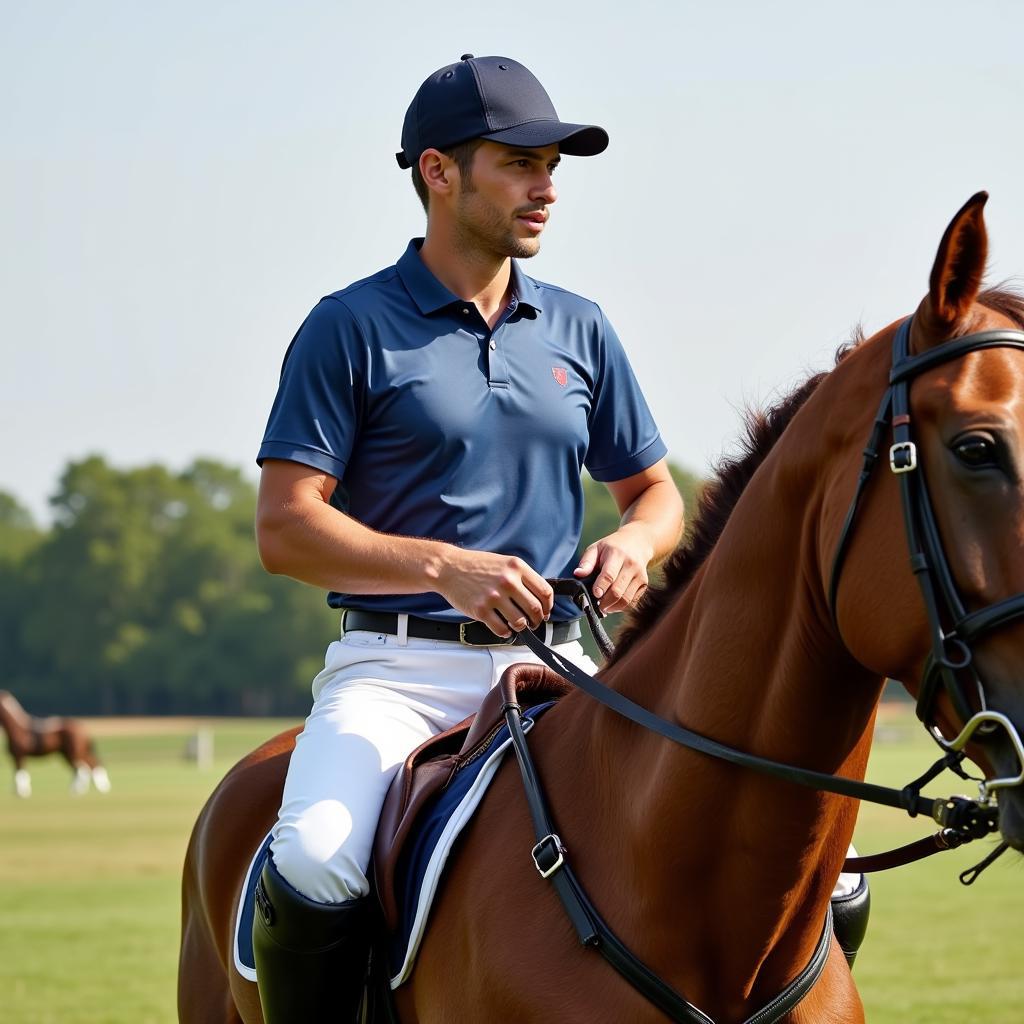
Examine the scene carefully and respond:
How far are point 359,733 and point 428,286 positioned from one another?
132 cm

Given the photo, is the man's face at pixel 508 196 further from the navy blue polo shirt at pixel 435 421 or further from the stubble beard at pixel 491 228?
the navy blue polo shirt at pixel 435 421

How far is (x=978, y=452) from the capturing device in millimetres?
2709

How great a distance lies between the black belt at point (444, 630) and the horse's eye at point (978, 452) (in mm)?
1802

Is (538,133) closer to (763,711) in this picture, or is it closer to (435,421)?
(435,421)

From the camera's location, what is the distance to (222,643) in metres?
116

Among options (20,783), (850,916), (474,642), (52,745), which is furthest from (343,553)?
(52,745)

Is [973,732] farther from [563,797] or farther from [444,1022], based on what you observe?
[444,1022]

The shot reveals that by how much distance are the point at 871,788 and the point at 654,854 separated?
0.59 meters

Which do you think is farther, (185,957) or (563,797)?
(185,957)

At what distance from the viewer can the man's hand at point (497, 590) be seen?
3.74 meters

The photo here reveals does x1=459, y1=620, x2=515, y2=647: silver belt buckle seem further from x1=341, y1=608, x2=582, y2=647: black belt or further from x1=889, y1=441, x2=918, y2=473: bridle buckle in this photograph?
x1=889, y1=441, x2=918, y2=473: bridle buckle

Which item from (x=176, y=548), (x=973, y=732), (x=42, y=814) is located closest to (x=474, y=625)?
(x=973, y=732)

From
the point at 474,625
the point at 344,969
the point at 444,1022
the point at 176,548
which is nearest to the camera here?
the point at 444,1022

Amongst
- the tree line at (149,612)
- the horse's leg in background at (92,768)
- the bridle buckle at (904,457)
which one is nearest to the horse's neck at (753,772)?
the bridle buckle at (904,457)
